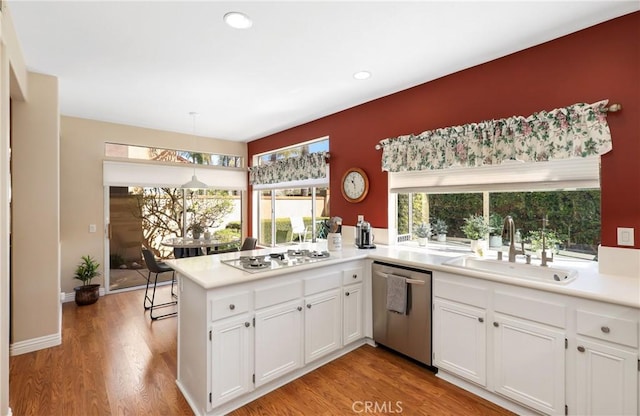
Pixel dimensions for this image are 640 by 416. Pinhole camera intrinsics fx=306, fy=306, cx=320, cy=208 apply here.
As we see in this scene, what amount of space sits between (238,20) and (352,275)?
2188mm

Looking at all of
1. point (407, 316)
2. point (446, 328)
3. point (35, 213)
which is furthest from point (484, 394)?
point (35, 213)

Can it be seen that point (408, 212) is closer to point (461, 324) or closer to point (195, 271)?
point (461, 324)

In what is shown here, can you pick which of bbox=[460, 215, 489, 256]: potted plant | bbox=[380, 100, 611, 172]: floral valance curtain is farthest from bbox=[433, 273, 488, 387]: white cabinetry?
bbox=[380, 100, 611, 172]: floral valance curtain

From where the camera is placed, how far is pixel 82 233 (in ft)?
14.3

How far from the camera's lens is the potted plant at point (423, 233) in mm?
3295

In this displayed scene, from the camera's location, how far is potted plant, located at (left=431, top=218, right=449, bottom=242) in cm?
323

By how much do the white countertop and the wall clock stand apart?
Answer: 2.77 ft

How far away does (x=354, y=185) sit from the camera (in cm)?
375

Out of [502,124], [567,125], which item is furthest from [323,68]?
[567,125]

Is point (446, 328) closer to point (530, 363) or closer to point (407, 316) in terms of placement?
point (407, 316)

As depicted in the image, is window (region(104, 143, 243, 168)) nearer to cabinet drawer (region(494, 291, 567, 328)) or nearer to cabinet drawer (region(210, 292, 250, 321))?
cabinet drawer (region(210, 292, 250, 321))

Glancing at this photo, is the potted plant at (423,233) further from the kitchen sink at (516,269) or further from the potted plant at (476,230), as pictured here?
the kitchen sink at (516,269)

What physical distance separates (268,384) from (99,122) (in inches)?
173

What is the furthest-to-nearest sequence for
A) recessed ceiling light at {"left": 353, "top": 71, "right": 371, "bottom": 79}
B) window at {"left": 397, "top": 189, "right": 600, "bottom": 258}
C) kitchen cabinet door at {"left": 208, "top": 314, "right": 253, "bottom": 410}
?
recessed ceiling light at {"left": 353, "top": 71, "right": 371, "bottom": 79}, window at {"left": 397, "top": 189, "right": 600, "bottom": 258}, kitchen cabinet door at {"left": 208, "top": 314, "right": 253, "bottom": 410}
